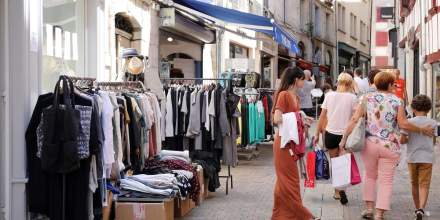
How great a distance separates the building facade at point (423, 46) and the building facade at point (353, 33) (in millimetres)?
A: 17080

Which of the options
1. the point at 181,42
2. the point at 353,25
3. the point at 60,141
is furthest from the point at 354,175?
the point at 353,25

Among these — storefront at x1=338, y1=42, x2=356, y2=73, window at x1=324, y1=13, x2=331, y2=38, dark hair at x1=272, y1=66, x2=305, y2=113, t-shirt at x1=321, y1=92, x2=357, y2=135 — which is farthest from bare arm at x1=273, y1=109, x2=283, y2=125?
storefront at x1=338, y1=42, x2=356, y2=73

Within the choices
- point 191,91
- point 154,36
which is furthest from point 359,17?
point 191,91

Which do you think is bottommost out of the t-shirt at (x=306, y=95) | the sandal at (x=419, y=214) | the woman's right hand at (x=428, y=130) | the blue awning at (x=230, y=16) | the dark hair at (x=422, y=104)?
the sandal at (x=419, y=214)

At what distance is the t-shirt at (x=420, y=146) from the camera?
7.84 metres

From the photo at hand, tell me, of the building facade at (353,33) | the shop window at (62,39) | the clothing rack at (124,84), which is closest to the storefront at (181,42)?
the shop window at (62,39)

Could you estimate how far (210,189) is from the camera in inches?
383

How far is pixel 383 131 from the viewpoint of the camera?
25.7 feet

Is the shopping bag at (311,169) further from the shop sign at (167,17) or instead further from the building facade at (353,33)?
the building facade at (353,33)

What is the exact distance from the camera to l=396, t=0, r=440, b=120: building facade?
16812 millimetres

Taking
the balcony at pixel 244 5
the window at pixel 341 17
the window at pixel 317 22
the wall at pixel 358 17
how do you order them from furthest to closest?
the wall at pixel 358 17, the window at pixel 341 17, the window at pixel 317 22, the balcony at pixel 244 5

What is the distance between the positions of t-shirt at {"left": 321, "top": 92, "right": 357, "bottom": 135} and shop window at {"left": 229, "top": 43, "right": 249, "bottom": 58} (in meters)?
13.7

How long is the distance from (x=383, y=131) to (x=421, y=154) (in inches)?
19.5

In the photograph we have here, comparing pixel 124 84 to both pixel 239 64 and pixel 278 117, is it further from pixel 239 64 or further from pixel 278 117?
pixel 239 64
